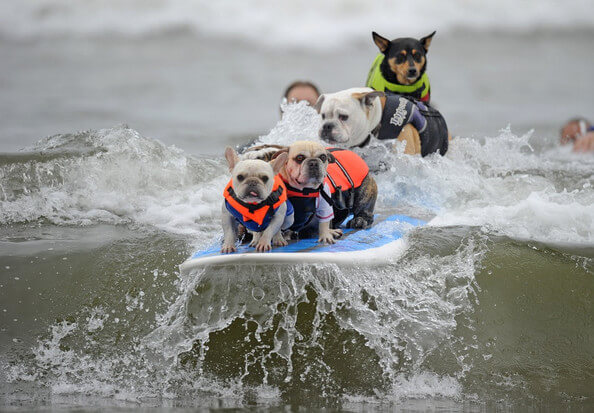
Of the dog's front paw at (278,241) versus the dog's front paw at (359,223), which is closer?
the dog's front paw at (278,241)

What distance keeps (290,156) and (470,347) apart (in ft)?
4.48

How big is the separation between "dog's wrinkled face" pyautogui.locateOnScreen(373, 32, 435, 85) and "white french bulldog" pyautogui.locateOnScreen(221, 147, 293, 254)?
286 centimetres

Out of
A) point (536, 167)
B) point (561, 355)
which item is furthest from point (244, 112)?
point (561, 355)

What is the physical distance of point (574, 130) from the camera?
10.4 m

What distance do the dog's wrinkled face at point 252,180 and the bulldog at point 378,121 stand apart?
1879 millimetres

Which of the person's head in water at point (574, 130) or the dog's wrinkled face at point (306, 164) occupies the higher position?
the dog's wrinkled face at point (306, 164)

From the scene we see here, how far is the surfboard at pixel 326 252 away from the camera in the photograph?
3.50 meters

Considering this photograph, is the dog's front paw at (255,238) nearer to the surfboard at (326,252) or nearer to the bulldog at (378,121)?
the surfboard at (326,252)

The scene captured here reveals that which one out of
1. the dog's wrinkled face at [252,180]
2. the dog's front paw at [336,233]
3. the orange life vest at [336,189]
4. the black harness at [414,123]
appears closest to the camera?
the dog's wrinkled face at [252,180]

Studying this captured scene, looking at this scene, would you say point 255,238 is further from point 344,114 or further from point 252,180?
point 344,114

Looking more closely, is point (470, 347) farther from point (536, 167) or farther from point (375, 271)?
point (536, 167)

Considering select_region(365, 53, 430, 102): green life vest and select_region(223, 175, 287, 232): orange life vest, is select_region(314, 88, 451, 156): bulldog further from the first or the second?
select_region(223, 175, 287, 232): orange life vest

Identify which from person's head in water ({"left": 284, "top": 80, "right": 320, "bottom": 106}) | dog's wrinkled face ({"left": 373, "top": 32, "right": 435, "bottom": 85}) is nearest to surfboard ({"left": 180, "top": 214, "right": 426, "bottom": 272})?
dog's wrinkled face ({"left": 373, "top": 32, "right": 435, "bottom": 85})

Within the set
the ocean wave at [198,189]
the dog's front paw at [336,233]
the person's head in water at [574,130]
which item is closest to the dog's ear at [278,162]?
the dog's front paw at [336,233]
